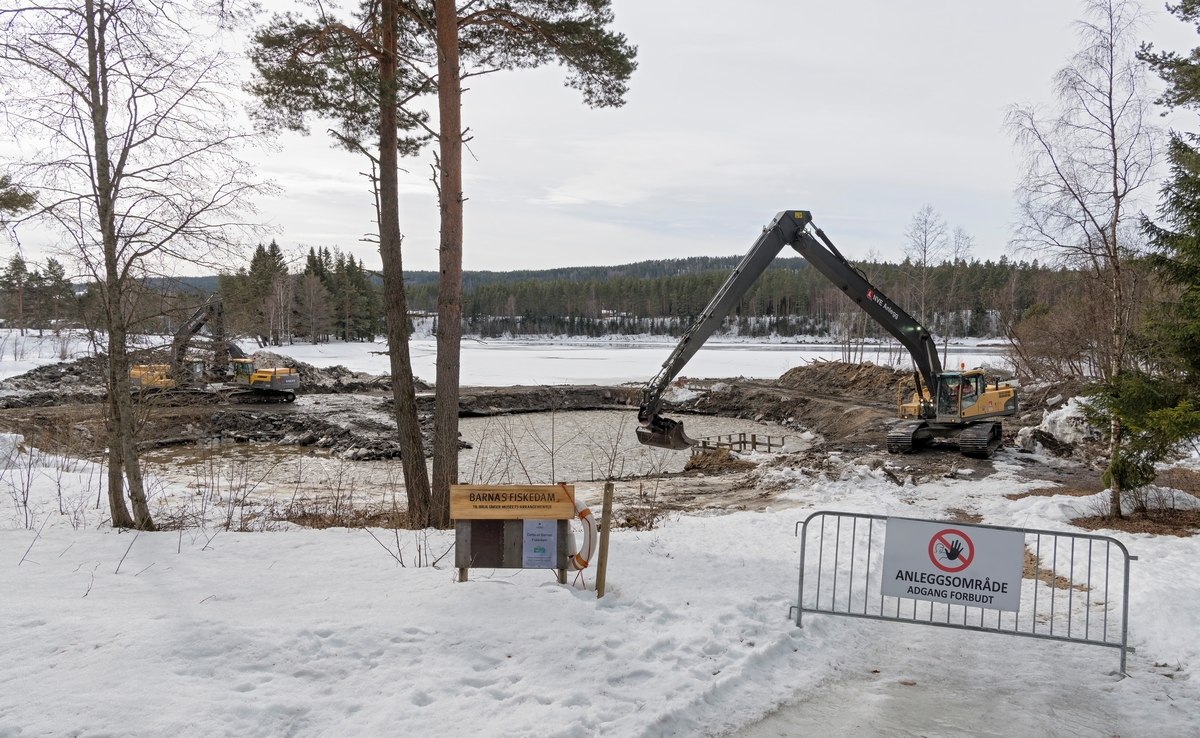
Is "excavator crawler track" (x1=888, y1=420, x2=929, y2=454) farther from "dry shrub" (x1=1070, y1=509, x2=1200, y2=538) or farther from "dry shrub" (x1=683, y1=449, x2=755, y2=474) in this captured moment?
"dry shrub" (x1=1070, y1=509, x2=1200, y2=538)

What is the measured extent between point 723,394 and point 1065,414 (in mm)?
19445

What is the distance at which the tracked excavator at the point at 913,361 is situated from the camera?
1552 centimetres

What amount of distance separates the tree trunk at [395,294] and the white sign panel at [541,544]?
391 cm

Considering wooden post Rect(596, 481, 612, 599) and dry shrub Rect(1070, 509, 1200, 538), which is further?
dry shrub Rect(1070, 509, 1200, 538)

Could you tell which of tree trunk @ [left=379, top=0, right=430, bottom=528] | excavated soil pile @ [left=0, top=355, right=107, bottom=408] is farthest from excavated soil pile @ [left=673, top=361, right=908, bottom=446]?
excavated soil pile @ [left=0, top=355, right=107, bottom=408]

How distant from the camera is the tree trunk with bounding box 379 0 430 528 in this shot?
9398mm

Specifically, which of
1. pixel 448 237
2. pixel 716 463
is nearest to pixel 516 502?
pixel 448 237

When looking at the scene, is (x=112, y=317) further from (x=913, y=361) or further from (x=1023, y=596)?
(x=913, y=361)

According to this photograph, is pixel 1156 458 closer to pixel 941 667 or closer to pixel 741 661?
pixel 941 667

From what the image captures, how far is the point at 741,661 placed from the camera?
16.9 feet

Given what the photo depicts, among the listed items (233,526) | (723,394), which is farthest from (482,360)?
(233,526)

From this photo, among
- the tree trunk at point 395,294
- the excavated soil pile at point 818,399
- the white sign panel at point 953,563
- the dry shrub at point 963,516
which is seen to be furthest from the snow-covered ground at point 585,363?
the white sign panel at point 953,563

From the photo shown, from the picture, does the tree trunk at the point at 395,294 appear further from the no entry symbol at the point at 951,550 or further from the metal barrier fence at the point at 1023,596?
the no entry symbol at the point at 951,550

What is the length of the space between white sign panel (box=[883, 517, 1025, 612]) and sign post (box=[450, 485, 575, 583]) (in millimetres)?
2759
